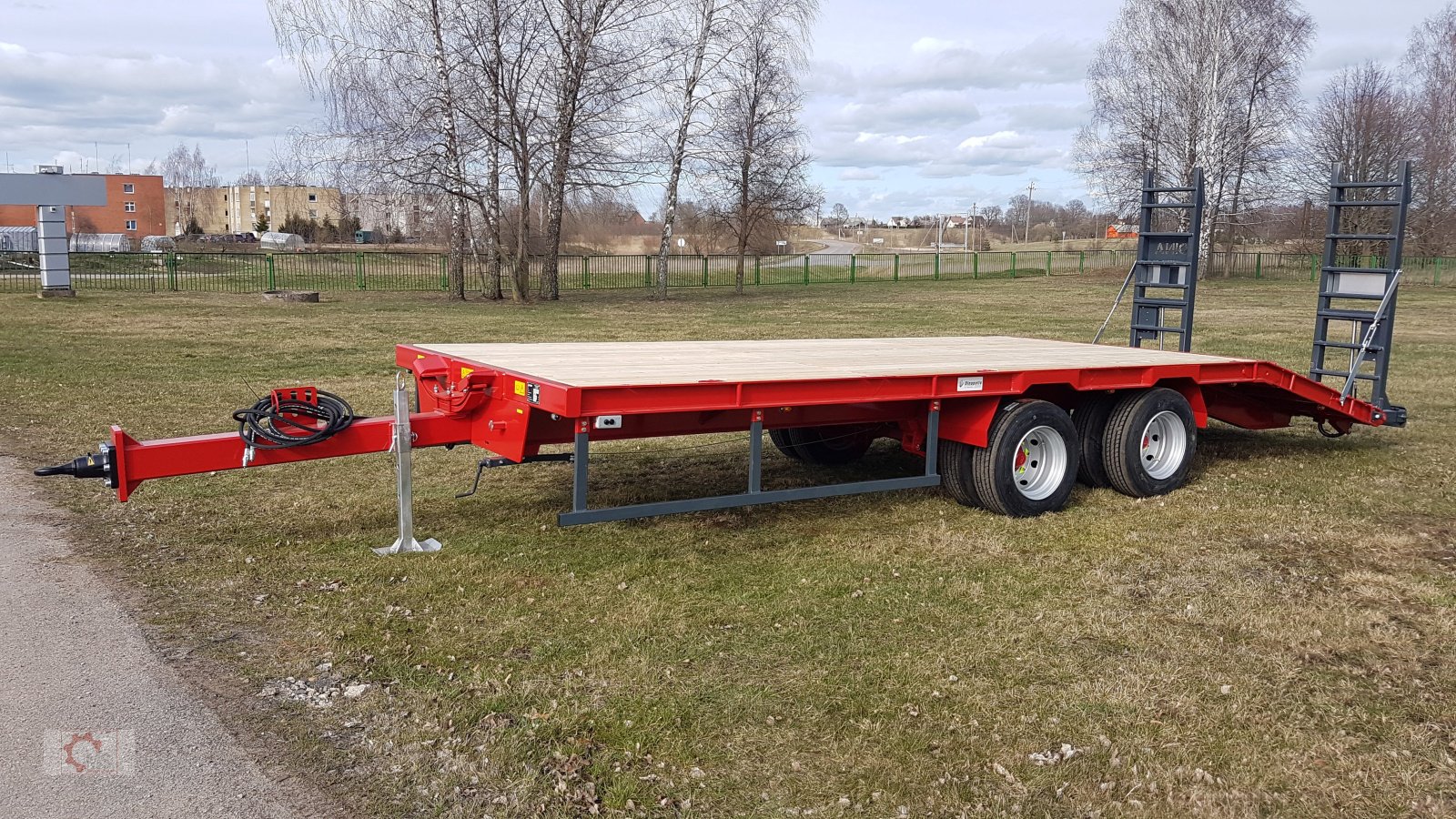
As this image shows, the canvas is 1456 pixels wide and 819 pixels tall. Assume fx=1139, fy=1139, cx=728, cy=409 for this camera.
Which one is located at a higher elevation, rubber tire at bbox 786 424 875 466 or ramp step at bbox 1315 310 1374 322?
ramp step at bbox 1315 310 1374 322

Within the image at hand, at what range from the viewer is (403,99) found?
27062mm

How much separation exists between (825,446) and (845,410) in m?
2.16

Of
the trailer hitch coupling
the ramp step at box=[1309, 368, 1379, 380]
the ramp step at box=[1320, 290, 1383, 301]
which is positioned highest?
the ramp step at box=[1320, 290, 1383, 301]

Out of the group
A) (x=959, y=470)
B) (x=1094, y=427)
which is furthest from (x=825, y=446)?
(x=1094, y=427)

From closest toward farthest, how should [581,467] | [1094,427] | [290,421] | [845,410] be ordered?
[581,467], [290,421], [845,410], [1094,427]

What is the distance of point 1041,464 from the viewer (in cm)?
753

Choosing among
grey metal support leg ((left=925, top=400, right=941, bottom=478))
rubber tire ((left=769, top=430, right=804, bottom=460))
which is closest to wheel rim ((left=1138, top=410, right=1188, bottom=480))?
grey metal support leg ((left=925, top=400, right=941, bottom=478))

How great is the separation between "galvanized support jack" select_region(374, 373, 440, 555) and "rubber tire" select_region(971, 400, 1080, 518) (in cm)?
337

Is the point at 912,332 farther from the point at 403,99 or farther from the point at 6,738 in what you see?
the point at 6,738

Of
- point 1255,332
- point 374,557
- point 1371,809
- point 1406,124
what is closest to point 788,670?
point 1371,809

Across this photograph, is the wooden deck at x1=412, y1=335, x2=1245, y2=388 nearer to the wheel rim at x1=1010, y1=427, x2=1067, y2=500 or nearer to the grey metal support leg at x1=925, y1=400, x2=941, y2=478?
the grey metal support leg at x1=925, y1=400, x2=941, y2=478

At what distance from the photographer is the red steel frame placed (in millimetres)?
5613

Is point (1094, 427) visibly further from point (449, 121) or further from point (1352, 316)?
point (449, 121)

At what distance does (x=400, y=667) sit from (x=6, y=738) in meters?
1.41
